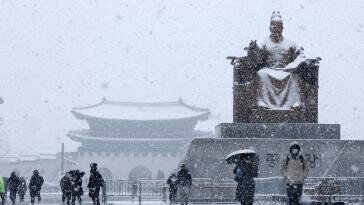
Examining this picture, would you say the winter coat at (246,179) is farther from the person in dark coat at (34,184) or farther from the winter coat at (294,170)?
the person in dark coat at (34,184)

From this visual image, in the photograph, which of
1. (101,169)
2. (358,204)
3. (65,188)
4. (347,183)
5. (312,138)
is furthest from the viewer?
(101,169)

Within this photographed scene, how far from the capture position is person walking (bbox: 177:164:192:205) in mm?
11805

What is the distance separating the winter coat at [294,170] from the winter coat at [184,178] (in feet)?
12.8

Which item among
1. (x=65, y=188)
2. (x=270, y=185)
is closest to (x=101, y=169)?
(x=65, y=188)

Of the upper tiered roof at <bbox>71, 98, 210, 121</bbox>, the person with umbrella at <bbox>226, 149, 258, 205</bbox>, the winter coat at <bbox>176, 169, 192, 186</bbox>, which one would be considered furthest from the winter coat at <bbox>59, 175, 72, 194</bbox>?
the upper tiered roof at <bbox>71, 98, 210, 121</bbox>

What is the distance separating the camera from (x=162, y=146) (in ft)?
133

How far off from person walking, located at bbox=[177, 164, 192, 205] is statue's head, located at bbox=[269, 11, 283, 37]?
11.0 feet

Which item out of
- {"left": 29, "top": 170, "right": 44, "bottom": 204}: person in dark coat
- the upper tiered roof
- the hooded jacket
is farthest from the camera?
the upper tiered roof

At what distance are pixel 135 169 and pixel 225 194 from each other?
27935 millimetres

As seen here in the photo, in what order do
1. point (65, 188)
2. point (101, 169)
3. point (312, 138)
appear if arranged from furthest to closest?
point (101, 169)
point (65, 188)
point (312, 138)

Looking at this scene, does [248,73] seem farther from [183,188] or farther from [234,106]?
[183,188]

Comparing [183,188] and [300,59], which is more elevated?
[300,59]

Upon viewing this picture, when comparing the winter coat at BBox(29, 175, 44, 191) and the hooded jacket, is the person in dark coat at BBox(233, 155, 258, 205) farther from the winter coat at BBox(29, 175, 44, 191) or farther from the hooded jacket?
the winter coat at BBox(29, 175, 44, 191)

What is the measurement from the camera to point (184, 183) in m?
11.8
